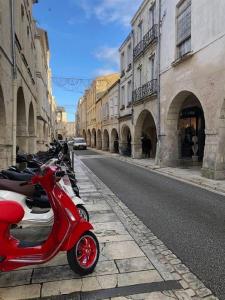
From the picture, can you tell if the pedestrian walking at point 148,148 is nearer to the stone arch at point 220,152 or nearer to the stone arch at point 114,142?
the stone arch at point 114,142

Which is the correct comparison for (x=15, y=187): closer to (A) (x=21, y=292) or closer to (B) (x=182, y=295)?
(A) (x=21, y=292)

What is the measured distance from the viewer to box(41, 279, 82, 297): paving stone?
3066 millimetres

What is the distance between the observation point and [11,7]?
27.4ft

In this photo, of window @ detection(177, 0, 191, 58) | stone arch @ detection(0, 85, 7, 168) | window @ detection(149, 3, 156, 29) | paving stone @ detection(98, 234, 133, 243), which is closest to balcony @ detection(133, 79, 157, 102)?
window @ detection(177, 0, 191, 58)

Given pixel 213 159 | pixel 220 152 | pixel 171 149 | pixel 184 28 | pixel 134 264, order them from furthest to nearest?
pixel 171 149
pixel 184 28
pixel 213 159
pixel 220 152
pixel 134 264

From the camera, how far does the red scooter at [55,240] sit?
2.97 m

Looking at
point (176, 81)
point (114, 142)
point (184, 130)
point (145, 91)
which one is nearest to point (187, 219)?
point (176, 81)

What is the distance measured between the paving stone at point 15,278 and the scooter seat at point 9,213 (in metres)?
0.77

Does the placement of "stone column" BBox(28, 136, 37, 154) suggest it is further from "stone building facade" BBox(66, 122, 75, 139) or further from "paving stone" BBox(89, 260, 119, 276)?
"stone building facade" BBox(66, 122, 75, 139)

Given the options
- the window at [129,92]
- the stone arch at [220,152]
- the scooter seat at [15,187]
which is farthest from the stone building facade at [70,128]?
the scooter seat at [15,187]

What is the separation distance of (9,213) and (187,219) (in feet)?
12.0

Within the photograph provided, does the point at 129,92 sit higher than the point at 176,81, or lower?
higher

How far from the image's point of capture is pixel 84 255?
3484mm

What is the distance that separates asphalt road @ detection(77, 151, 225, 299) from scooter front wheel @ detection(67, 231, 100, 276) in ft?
3.71
